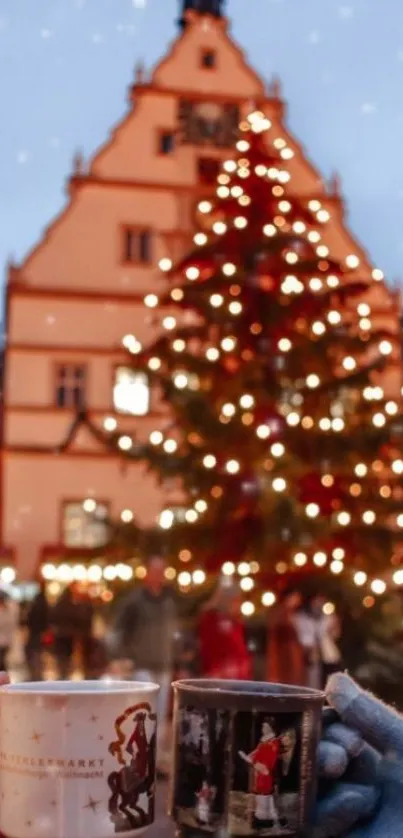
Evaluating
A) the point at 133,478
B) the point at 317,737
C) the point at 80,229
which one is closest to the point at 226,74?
the point at 80,229

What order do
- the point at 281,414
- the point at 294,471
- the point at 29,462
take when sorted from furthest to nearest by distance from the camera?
the point at 29,462, the point at 281,414, the point at 294,471

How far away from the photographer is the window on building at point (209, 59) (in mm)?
20766

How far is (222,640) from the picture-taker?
7449 millimetres

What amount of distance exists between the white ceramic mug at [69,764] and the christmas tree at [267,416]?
755cm

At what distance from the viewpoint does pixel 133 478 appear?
1989cm

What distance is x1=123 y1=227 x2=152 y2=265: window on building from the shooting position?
20578 millimetres

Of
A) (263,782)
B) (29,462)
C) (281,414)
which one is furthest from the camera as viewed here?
(29,462)

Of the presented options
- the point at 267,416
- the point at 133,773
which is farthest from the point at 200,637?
the point at 133,773

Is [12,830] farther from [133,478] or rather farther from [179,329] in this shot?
[133,478]

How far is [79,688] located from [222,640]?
21.2ft

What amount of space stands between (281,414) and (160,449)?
1.04m

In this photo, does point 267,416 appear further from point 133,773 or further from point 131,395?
point 131,395

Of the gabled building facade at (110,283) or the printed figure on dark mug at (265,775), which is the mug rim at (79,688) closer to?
the printed figure on dark mug at (265,775)

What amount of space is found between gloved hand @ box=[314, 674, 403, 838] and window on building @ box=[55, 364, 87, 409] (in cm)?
1935
